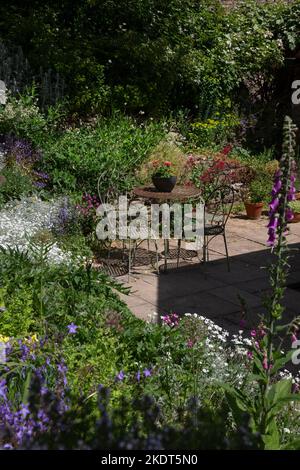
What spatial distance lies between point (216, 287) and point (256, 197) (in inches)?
148

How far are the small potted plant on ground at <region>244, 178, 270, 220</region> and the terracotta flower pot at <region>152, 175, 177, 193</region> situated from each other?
106 inches

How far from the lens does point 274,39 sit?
13.7m

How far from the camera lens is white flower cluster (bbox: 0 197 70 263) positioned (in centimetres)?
632

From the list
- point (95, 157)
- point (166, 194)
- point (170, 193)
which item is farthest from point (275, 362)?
point (95, 157)

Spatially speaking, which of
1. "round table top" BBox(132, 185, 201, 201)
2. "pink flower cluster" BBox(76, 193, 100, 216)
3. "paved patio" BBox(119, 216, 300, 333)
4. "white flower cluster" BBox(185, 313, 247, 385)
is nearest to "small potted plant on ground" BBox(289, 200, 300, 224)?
"paved patio" BBox(119, 216, 300, 333)

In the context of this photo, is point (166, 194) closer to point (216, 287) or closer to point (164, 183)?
point (164, 183)

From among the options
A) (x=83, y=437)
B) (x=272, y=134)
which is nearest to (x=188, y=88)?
(x=272, y=134)

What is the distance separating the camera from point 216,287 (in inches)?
265

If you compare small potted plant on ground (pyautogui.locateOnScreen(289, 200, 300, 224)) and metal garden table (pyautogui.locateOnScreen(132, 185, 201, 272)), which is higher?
metal garden table (pyautogui.locateOnScreen(132, 185, 201, 272))

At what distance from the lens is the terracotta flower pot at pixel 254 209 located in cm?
966

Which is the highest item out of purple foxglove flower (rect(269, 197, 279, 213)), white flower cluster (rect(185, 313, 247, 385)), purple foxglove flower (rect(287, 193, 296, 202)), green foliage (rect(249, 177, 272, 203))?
purple foxglove flower (rect(287, 193, 296, 202))

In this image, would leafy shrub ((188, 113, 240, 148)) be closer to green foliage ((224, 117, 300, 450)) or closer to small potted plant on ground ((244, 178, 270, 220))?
small potted plant on ground ((244, 178, 270, 220))

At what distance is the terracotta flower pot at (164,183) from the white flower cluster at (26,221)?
1213 millimetres
